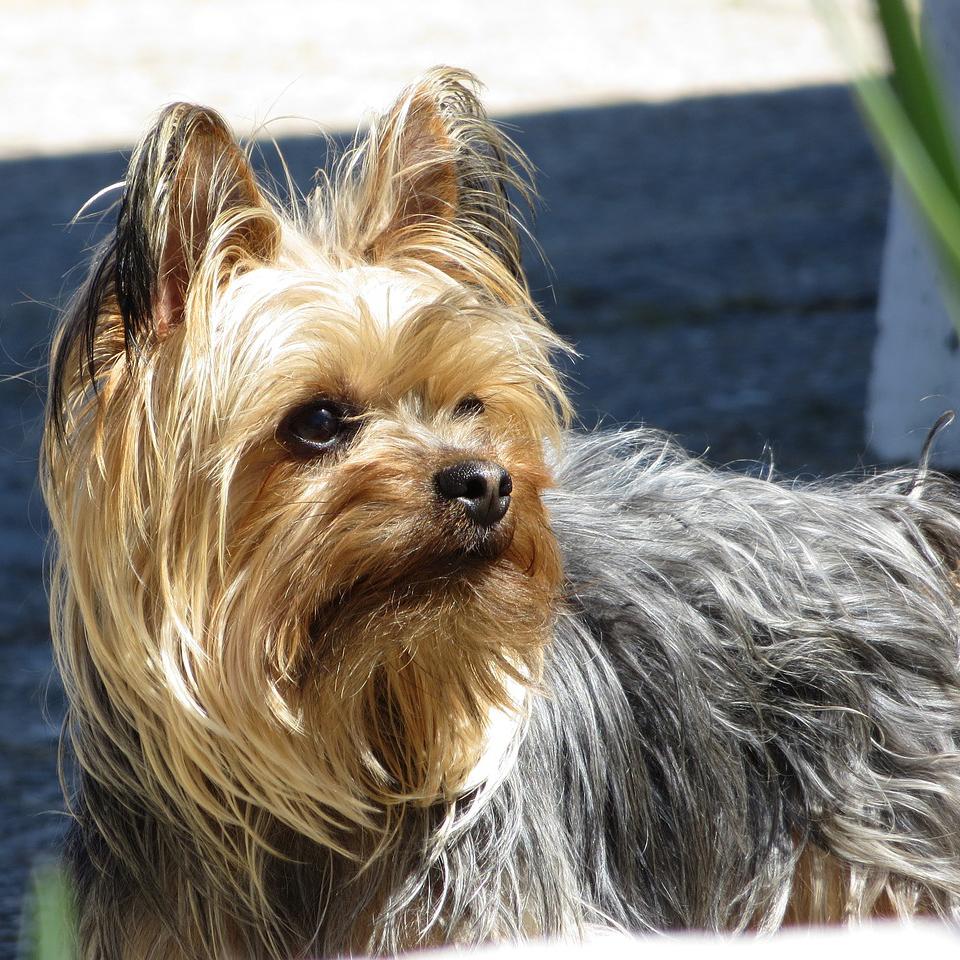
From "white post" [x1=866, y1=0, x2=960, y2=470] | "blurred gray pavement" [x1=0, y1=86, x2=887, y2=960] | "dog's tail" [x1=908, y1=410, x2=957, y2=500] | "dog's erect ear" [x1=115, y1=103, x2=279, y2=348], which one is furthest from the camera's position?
"white post" [x1=866, y1=0, x2=960, y2=470]

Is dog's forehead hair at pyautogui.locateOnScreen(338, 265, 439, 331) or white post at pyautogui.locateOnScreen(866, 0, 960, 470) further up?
dog's forehead hair at pyautogui.locateOnScreen(338, 265, 439, 331)

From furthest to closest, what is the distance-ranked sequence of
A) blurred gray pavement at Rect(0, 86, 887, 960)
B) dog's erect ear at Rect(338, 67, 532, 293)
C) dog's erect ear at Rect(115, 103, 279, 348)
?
blurred gray pavement at Rect(0, 86, 887, 960), dog's erect ear at Rect(338, 67, 532, 293), dog's erect ear at Rect(115, 103, 279, 348)

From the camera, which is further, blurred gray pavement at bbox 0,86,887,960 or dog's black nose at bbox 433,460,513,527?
blurred gray pavement at bbox 0,86,887,960

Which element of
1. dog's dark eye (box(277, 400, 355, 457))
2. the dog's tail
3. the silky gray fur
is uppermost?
dog's dark eye (box(277, 400, 355, 457))

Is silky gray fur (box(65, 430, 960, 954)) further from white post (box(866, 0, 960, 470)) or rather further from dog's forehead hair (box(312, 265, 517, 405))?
white post (box(866, 0, 960, 470))

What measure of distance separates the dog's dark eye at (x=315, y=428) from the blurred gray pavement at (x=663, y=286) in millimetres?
954

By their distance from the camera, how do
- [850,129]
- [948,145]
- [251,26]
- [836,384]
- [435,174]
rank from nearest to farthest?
[948,145] < [435,174] < [836,384] < [850,129] < [251,26]

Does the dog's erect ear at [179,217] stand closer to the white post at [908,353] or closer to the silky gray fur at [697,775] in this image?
the silky gray fur at [697,775]

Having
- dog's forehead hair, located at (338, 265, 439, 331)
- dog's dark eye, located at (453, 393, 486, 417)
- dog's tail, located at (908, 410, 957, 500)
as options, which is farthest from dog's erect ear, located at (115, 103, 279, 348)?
dog's tail, located at (908, 410, 957, 500)

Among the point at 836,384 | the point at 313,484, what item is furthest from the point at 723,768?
the point at 836,384

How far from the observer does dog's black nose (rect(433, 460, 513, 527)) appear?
5.33 ft

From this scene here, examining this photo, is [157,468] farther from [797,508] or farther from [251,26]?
[251,26]

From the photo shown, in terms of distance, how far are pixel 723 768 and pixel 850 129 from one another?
22.1 feet

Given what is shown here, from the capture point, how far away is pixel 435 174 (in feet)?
6.32
